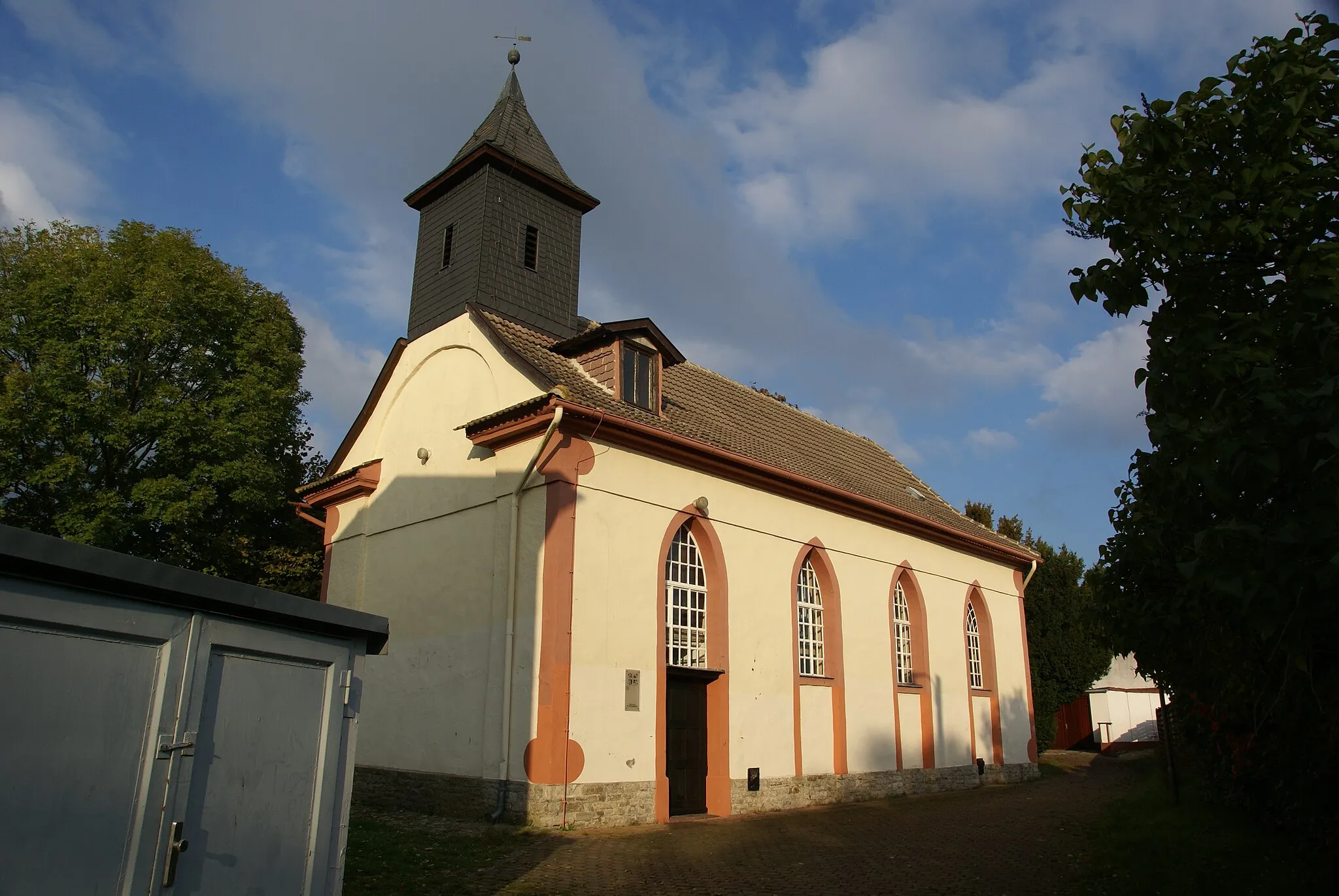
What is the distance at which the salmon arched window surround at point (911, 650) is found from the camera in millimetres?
19047

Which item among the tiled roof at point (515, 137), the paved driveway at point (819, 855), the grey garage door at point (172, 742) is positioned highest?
the tiled roof at point (515, 137)

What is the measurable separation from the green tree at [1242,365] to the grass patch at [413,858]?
6646mm

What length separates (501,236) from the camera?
1730cm

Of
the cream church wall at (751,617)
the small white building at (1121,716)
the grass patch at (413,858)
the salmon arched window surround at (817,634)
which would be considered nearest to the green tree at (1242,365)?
the grass patch at (413,858)

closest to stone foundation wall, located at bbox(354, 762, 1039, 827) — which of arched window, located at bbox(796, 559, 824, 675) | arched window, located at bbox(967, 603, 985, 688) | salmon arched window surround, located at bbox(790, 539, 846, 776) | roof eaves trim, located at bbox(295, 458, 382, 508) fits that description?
salmon arched window surround, located at bbox(790, 539, 846, 776)

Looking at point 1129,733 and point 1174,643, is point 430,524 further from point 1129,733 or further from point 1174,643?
point 1129,733

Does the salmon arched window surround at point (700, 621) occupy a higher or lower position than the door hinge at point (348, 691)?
higher

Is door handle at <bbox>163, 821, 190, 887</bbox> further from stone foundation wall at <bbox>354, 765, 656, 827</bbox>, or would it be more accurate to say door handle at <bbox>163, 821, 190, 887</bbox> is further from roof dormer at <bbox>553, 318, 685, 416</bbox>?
roof dormer at <bbox>553, 318, 685, 416</bbox>

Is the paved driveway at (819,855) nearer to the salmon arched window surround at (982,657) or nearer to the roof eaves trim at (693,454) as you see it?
the roof eaves trim at (693,454)

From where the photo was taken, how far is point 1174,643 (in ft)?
24.0

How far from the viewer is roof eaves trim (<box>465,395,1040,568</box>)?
13406mm

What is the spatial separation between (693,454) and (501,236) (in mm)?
5908

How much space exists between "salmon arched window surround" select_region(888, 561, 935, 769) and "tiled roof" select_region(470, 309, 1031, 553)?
1.72 meters

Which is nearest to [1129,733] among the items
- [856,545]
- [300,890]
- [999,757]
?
[999,757]
